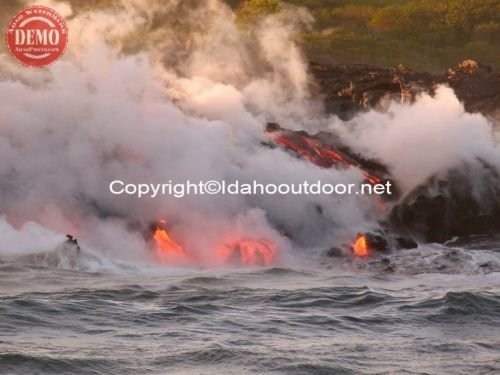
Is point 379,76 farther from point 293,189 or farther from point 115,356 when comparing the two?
point 115,356

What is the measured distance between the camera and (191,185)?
27.4 metres

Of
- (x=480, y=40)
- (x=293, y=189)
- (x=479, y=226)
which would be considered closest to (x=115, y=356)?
(x=293, y=189)

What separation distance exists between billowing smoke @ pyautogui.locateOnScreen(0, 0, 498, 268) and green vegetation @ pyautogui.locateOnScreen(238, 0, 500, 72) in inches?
811

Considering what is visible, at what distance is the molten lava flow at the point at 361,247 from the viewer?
82.9 feet

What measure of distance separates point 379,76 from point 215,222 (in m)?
17.3

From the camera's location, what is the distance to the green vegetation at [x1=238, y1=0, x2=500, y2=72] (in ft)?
184

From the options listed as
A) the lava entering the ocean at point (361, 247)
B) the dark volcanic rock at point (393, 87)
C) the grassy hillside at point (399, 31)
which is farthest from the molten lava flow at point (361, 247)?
the grassy hillside at point (399, 31)

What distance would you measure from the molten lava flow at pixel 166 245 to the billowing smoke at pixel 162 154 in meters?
0.31

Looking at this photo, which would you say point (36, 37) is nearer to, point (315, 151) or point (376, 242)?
point (315, 151)

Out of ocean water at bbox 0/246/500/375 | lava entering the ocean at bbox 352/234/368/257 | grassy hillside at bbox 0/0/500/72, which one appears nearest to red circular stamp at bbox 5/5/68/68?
ocean water at bbox 0/246/500/375

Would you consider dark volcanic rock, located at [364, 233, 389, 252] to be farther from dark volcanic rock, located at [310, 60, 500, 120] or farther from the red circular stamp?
dark volcanic rock, located at [310, 60, 500, 120]

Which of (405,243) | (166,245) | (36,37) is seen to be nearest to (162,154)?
(166,245)

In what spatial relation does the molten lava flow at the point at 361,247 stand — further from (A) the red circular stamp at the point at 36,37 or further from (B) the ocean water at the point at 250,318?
(A) the red circular stamp at the point at 36,37

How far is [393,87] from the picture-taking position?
4016cm
